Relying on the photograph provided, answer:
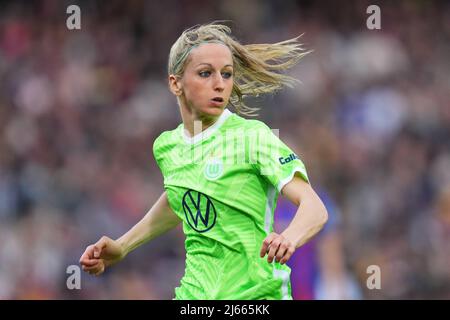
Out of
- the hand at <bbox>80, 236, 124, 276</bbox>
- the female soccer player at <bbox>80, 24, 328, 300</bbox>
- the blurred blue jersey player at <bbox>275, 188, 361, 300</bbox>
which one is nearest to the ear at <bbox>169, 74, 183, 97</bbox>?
the female soccer player at <bbox>80, 24, 328, 300</bbox>

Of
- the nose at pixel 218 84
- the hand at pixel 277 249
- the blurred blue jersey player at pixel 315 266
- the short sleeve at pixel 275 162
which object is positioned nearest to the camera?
the hand at pixel 277 249

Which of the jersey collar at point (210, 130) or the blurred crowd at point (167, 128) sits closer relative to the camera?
the jersey collar at point (210, 130)

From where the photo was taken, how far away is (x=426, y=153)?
33.6ft

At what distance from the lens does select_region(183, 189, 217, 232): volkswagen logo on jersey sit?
4570 millimetres

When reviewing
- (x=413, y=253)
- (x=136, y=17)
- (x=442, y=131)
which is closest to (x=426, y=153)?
(x=442, y=131)

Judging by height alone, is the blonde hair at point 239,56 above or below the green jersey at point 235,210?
above

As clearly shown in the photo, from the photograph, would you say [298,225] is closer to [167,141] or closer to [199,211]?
[199,211]

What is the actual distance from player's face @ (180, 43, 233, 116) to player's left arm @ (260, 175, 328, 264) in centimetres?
63

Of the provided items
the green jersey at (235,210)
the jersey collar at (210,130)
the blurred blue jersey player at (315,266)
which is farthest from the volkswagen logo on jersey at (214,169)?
the blurred blue jersey player at (315,266)

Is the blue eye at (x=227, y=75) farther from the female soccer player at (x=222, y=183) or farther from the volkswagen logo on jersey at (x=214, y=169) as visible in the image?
the volkswagen logo on jersey at (x=214, y=169)

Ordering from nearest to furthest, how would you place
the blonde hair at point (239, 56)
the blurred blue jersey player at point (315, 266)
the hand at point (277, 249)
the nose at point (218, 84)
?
the hand at point (277, 249) → the nose at point (218, 84) → the blonde hair at point (239, 56) → the blurred blue jersey player at point (315, 266)

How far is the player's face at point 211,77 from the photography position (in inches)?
185
